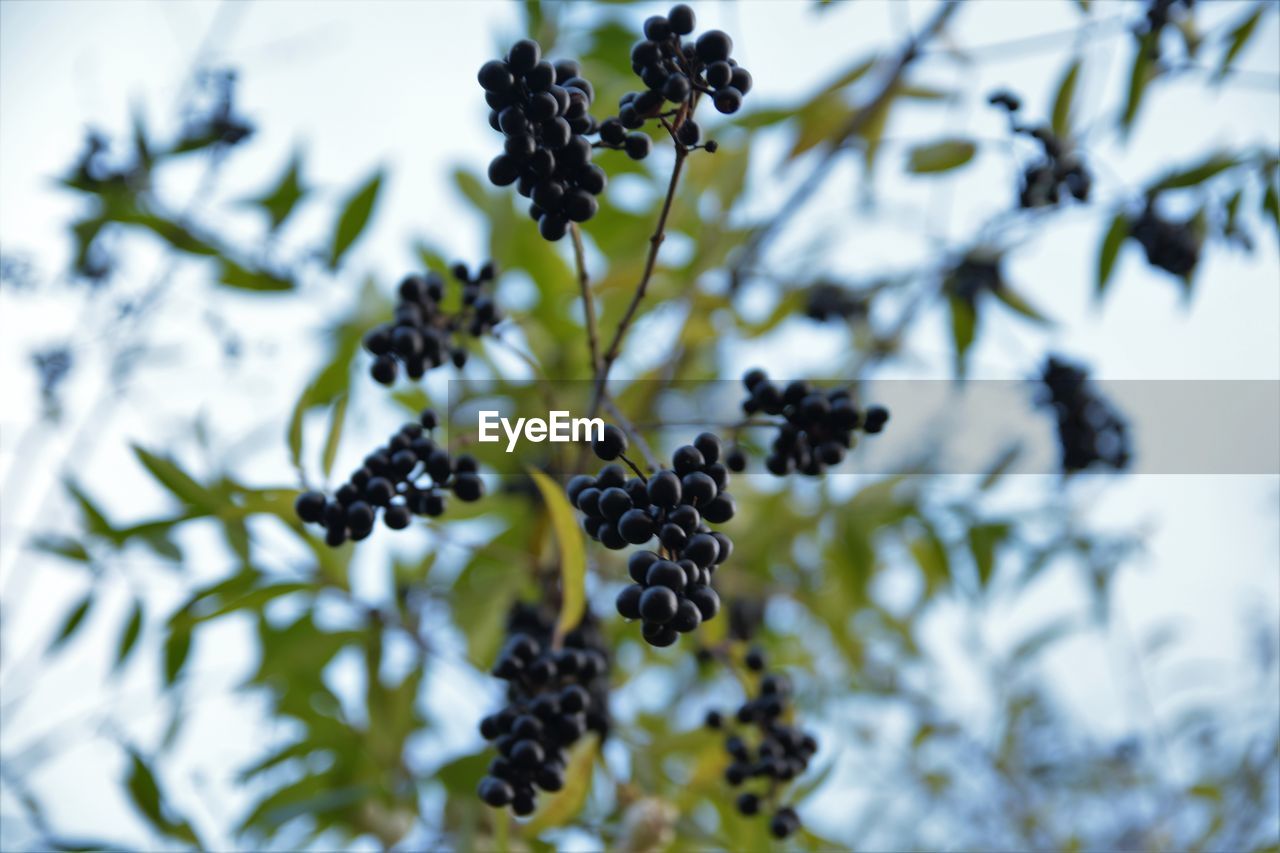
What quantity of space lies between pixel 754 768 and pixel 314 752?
0.83 metres

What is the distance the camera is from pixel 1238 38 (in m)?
1.50

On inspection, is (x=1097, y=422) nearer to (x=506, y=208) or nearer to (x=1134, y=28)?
(x=1134, y=28)

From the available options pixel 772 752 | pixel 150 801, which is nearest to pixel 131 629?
pixel 150 801

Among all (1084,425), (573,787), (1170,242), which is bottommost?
(573,787)

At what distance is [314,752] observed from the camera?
5.47 feet

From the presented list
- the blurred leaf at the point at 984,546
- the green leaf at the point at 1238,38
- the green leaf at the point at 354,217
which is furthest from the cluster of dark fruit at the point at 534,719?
the green leaf at the point at 1238,38

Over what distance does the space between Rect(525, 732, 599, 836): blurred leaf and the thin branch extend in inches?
35.7

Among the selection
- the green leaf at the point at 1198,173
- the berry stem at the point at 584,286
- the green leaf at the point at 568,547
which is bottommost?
the green leaf at the point at 568,547

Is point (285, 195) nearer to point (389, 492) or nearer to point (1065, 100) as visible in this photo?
point (389, 492)

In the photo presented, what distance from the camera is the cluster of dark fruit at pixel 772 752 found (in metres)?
1.15

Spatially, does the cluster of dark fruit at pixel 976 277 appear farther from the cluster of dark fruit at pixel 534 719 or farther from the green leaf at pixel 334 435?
the green leaf at pixel 334 435

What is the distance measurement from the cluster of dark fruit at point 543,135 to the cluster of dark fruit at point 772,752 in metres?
0.60

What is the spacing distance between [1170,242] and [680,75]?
983 millimetres

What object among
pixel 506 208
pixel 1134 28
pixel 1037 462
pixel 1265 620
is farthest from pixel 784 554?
pixel 1265 620
